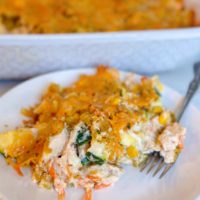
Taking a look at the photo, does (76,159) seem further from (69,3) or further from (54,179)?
(69,3)

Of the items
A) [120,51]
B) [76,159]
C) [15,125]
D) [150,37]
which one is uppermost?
[150,37]

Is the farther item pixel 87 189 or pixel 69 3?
pixel 69 3

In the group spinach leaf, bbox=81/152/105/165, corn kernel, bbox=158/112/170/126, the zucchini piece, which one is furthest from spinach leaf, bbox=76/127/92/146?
corn kernel, bbox=158/112/170/126

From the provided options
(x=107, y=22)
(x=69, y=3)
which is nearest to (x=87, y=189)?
(x=107, y=22)

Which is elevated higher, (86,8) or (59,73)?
(86,8)

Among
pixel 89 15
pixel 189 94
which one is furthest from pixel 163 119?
pixel 89 15

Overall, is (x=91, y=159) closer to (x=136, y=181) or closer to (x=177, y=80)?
(x=136, y=181)
